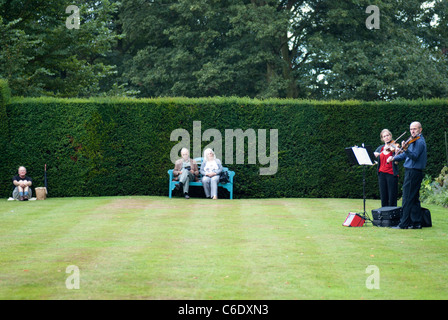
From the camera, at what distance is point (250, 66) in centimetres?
2753

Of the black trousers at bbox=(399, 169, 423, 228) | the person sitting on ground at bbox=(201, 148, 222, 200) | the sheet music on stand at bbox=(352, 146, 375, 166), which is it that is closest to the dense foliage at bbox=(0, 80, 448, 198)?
the person sitting on ground at bbox=(201, 148, 222, 200)

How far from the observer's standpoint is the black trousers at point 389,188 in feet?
38.0

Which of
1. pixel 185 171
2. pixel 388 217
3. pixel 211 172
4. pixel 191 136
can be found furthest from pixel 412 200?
pixel 191 136

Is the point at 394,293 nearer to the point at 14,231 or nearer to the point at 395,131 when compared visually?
the point at 14,231

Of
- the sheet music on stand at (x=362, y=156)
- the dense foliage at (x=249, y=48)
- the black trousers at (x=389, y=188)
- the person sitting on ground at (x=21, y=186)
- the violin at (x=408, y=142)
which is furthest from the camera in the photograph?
the dense foliage at (x=249, y=48)

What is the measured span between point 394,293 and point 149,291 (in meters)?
2.45

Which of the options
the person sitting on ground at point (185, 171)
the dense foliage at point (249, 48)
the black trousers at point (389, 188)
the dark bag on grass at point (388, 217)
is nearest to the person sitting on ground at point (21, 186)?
the person sitting on ground at point (185, 171)

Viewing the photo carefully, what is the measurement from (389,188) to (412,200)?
1269mm

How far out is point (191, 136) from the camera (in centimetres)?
1708

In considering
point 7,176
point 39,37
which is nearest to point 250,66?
point 39,37

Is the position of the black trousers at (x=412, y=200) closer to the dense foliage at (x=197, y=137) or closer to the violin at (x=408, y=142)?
the violin at (x=408, y=142)

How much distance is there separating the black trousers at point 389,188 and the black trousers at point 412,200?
110cm

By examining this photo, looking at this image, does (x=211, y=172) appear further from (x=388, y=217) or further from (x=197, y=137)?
(x=388, y=217)

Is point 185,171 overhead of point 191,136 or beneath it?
beneath
